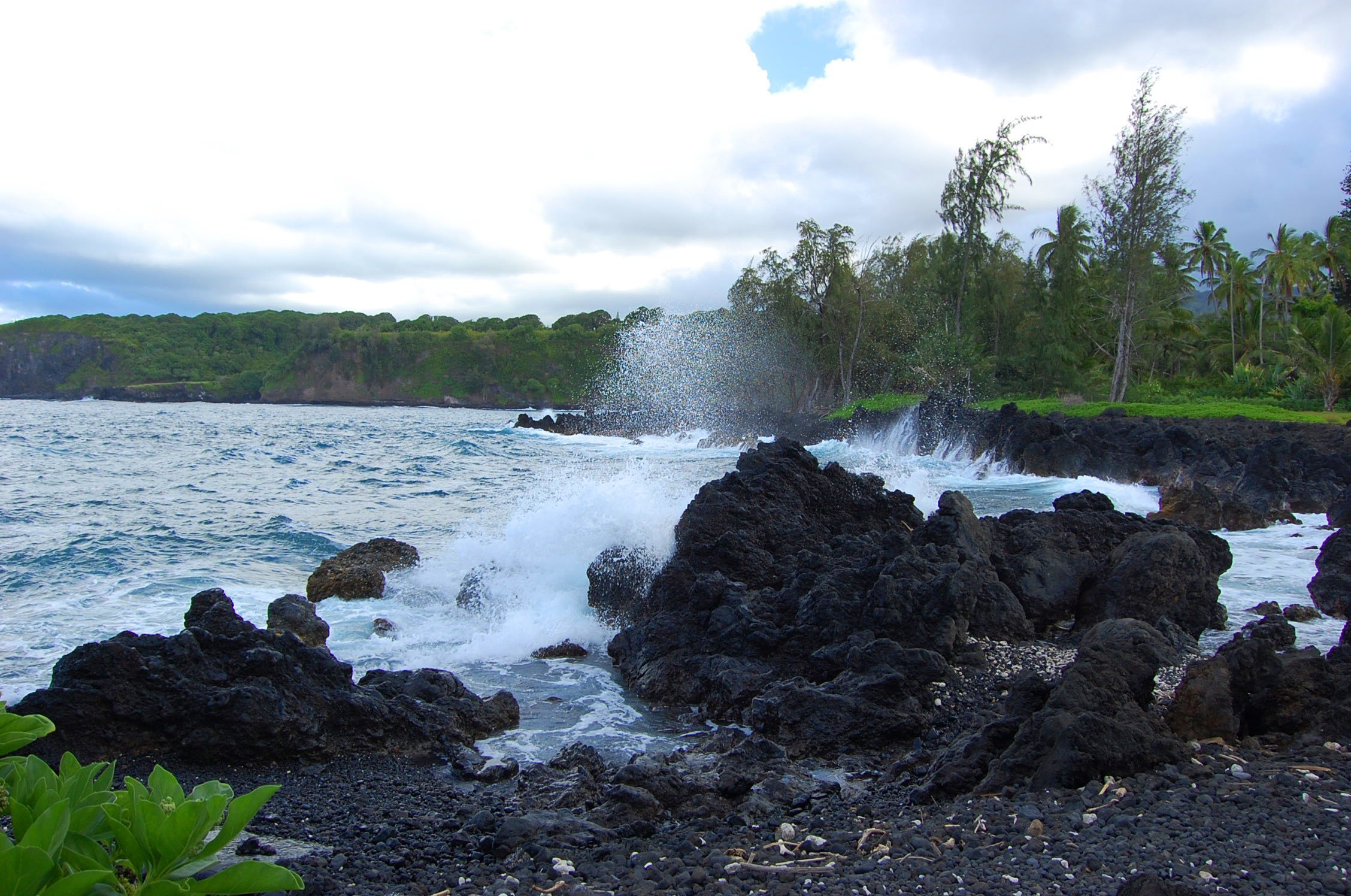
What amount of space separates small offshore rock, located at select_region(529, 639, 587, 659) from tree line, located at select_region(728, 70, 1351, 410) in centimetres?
3062

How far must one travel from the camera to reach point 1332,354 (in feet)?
95.4

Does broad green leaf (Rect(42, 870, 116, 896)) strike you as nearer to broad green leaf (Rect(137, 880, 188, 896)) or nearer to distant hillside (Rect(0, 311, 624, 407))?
broad green leaf (Rect(137, 880, 188, 896))

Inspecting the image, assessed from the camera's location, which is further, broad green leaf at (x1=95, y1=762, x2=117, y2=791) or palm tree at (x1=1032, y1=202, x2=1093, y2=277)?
palm tree at (x1=1032, y1=202, x2=1093, y2=277)

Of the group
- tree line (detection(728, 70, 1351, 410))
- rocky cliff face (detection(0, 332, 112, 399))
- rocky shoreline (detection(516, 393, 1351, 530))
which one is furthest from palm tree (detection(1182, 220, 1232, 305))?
rocky cliff face (detection(0, 332, 112, 399))

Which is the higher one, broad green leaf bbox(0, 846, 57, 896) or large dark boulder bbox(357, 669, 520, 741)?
broad green leaf bbox(0, 846, 57, 896)

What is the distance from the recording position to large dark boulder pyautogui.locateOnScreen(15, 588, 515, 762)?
570 cm

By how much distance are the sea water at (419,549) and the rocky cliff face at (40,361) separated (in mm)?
100406

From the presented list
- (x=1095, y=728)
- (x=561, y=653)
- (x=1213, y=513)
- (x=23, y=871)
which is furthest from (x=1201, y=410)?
(x=23, y=871)

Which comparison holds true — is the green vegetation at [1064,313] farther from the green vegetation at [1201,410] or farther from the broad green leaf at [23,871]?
the broad green leaf at [23,871]

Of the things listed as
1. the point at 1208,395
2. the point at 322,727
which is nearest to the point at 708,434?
the point at 1208,395

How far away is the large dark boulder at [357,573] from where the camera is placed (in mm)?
10828

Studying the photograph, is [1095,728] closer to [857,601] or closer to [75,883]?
[857,601]

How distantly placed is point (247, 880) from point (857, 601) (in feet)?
21.2

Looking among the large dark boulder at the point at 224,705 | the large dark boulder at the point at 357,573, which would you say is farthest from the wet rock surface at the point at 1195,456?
the large dark boulder at the point at 224,705
